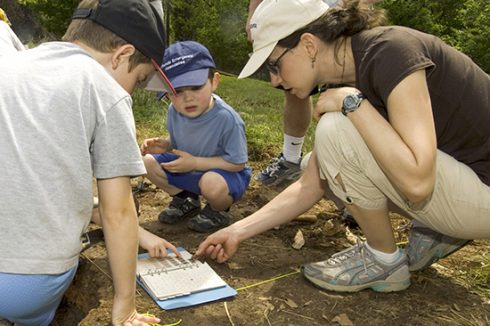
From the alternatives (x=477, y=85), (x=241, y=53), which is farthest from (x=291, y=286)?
(x=241, y=53)

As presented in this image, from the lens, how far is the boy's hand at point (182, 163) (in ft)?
10.4

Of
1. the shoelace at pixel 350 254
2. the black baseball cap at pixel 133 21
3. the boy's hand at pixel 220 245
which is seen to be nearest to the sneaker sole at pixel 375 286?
the shoelace at pixel 350 254

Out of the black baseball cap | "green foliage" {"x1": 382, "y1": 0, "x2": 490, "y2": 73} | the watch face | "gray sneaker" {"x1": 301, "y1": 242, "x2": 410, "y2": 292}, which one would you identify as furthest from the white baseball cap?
"green foliage" {"x1": 382, "y1": 0, "x2": 490, "y2": 73}

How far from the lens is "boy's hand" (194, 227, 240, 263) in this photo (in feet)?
8.56

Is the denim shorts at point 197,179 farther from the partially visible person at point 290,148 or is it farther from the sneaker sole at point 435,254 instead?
the sneaker sole at point 435,254

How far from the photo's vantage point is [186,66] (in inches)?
124

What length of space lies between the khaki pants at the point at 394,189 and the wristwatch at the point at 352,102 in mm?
94

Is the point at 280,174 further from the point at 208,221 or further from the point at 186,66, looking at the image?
the point at 186,66

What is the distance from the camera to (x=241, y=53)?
17688 millimetres

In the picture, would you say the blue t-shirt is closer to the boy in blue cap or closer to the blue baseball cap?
the boy in blue cap

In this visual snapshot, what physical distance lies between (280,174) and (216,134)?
2.88 feet

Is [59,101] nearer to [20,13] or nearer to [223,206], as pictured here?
[223,206]

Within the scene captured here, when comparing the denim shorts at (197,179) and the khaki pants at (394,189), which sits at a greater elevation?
the khaki pants at (394,189)

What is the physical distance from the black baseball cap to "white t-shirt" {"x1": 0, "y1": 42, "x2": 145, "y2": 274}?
18 cm
